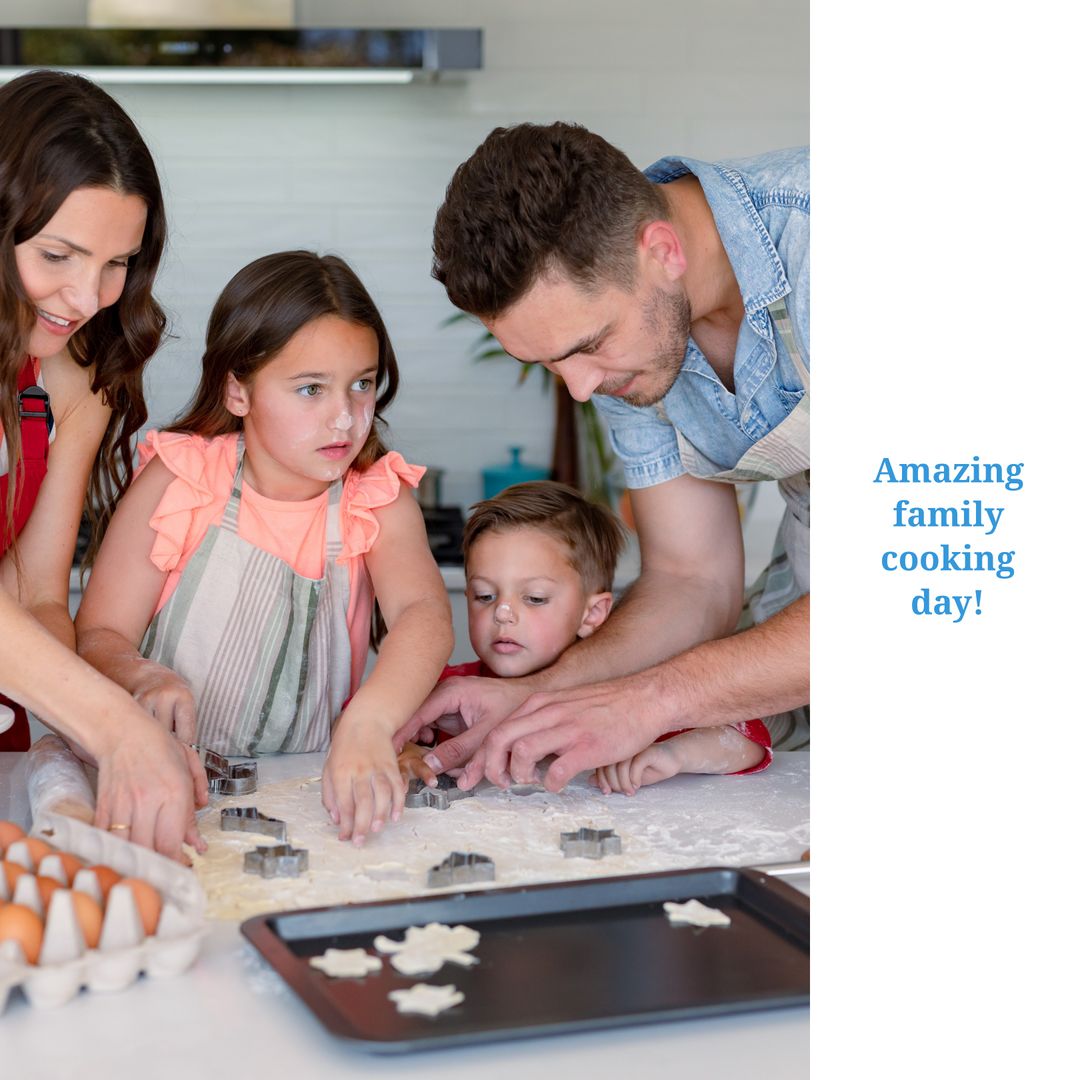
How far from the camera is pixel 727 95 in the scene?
121 inches

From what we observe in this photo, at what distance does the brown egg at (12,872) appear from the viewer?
34.1 inches

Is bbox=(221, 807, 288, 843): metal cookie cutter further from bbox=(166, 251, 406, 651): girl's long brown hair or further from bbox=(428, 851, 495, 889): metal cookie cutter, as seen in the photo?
bbox=(166, 251, 406, 651): girl's long brown hair

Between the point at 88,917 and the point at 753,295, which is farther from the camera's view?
the point at 753,295

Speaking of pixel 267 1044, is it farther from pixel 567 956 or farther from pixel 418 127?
pixel 418 127

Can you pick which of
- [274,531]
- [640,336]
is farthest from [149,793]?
[640,336]

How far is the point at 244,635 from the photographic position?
5.34 feet

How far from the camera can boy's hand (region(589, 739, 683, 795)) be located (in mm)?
1352

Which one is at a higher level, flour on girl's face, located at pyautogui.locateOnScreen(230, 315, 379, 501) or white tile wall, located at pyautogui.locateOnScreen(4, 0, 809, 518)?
white tile wall, located at pyautogui.locateOnScreen(4, 0, 809, 518)

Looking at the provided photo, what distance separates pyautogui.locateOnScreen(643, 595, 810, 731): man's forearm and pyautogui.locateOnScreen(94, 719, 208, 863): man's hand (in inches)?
20.3

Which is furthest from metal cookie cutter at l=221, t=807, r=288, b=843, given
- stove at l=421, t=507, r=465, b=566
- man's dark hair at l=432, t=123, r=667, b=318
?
stove at l=421, t=507, r=465, b=566

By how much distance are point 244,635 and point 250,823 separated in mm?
493

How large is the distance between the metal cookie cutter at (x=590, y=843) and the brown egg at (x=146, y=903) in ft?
1.23

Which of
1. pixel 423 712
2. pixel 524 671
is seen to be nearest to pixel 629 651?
pixel 524 671

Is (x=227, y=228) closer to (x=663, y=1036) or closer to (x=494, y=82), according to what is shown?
(x=494, y=82)
